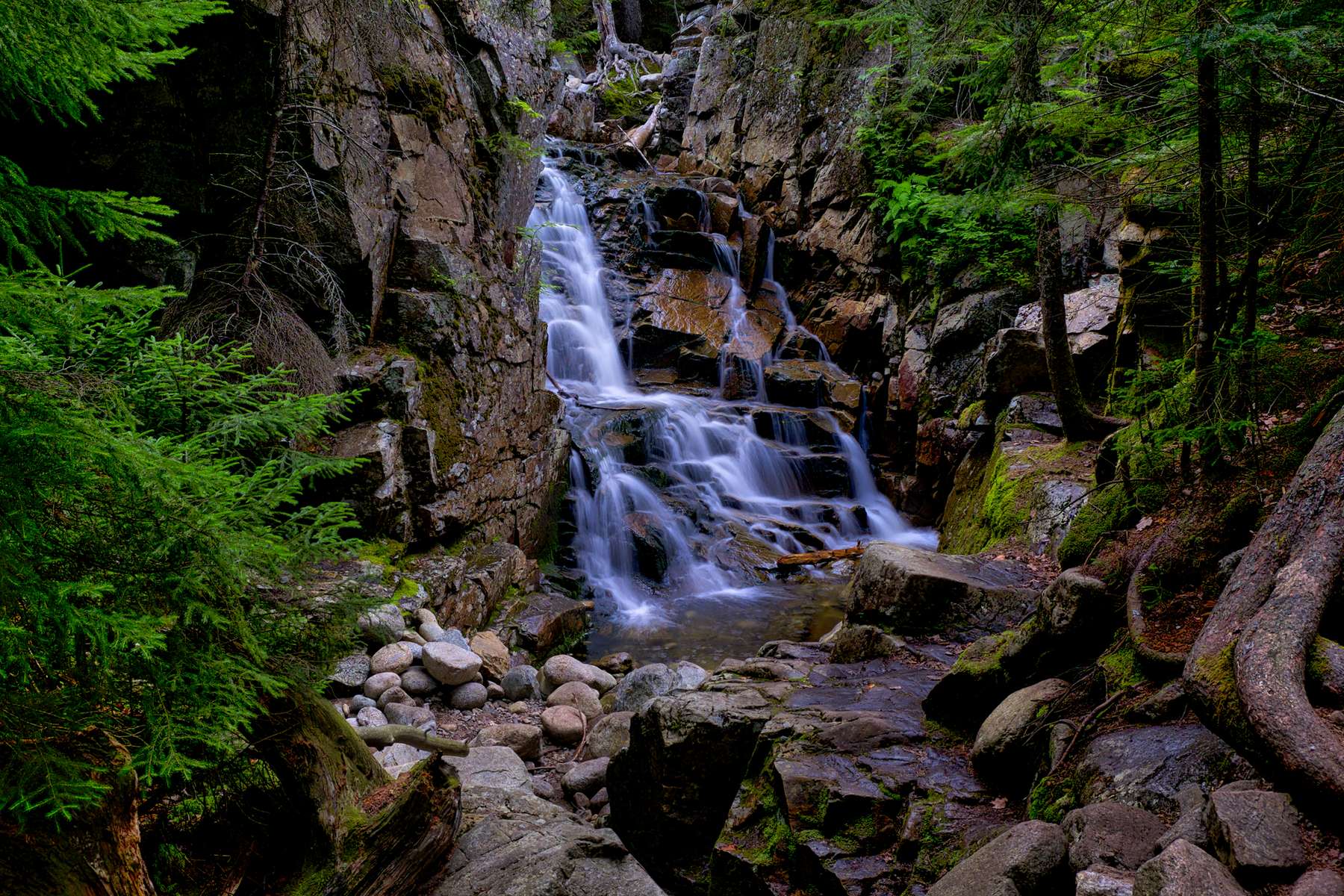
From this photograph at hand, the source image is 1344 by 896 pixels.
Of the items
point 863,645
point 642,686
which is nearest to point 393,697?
point 642,686

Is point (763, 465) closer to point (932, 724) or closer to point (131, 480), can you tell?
point (932, 724)

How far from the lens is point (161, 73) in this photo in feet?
19.6

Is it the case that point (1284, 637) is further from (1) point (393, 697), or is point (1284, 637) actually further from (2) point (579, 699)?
(1) point (393, 697)

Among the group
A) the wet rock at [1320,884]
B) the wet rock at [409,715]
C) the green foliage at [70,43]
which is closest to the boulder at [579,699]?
the wet rock at [409,715]

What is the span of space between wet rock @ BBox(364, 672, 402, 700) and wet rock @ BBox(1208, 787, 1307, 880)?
5826 millimetres

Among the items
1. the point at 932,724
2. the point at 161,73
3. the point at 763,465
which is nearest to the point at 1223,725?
the point at 932,724

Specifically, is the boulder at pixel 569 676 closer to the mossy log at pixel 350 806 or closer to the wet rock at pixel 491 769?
the wet rock at pixel 491 769

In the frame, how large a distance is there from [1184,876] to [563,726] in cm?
524

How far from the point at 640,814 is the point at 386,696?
2606 mm

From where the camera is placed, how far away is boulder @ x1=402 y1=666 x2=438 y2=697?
20.4ft

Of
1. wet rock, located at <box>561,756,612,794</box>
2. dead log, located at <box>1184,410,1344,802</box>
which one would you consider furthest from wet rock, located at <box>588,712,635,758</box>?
dead log, located at <box>1184,410,1344,802</box>

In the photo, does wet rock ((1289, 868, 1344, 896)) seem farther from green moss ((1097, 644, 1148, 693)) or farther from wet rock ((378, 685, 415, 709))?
wet rock ((378, 685, 415, 709))

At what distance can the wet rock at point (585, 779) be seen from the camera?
18.1 feet

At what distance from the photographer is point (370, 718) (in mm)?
5562
